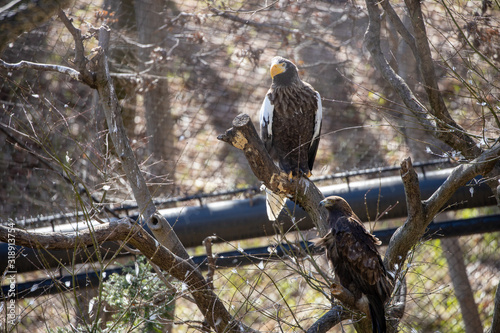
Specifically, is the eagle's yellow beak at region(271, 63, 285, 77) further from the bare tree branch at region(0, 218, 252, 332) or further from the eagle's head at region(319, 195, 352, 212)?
the bare tree branch at region(0, 218, 252, 332)

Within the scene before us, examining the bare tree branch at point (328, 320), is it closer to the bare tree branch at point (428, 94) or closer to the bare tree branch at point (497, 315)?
the bare tree branch at point (497, 315)

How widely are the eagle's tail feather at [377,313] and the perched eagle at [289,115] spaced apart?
1.12 m

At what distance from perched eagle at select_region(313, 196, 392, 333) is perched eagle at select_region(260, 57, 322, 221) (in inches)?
31.1

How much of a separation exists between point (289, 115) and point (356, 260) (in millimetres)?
1248

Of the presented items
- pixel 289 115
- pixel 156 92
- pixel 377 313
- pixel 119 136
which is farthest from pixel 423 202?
pixel 156 92

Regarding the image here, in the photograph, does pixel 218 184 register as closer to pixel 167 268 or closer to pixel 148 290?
pixel 148 290

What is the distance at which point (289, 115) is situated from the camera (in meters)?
3.39

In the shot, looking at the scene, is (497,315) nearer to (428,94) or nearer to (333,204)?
(333,204)

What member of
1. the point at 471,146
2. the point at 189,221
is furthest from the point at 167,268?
the point at 471,146

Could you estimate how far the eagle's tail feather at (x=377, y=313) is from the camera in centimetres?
227

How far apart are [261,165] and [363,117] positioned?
10.9ft

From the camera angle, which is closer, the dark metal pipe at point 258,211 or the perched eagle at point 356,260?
the perched eagle at point 356,260

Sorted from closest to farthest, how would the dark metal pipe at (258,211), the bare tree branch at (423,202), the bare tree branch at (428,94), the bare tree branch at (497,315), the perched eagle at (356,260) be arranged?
the bare tree branch at (423,202)
the perched eagle at (356,260)
the bare tree branch at (497,315)
the bare tree branch at (428,94)
the dark metal pipe at (258,211)

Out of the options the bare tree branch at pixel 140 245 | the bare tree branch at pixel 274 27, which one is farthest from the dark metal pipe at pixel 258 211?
the bare tree branch at pixel 274 27
